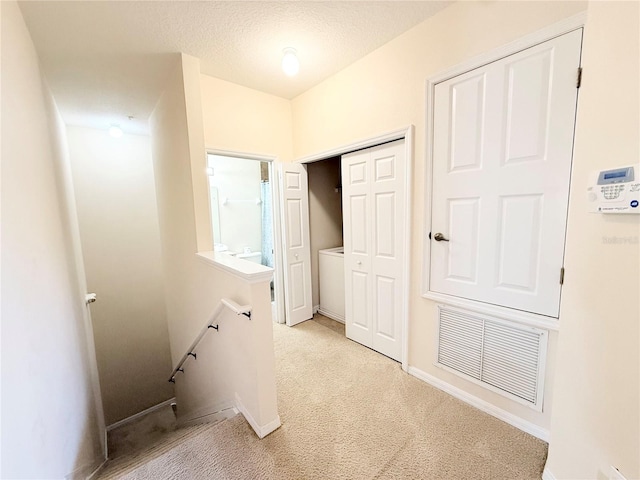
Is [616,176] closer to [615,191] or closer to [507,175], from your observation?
[615,191]

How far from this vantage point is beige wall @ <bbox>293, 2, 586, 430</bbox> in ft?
4.96

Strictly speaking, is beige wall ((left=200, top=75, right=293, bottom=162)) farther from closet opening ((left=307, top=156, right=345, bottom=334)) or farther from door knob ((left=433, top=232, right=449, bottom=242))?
door knob ((left=433, top=232, right=449, bottom=242))

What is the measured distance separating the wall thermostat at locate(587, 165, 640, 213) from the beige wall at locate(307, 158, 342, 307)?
2608 mm

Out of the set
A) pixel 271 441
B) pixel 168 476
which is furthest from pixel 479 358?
pixel 168 476

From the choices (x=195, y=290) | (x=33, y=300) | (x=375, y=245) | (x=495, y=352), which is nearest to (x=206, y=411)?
(x=195, y=290)

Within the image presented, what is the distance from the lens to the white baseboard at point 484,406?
5.16 ft

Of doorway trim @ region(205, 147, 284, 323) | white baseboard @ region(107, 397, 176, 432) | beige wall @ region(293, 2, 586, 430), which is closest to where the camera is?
beige wall @ region(293, 2, 586, 430)

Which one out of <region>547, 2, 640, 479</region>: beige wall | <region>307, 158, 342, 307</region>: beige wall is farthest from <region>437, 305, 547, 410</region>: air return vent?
<region>307, 158, 342, 307</region>: beige wall

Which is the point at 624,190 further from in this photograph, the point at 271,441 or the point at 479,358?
the point at 271,441

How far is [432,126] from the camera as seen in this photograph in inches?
73.7

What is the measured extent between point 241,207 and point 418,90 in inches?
140

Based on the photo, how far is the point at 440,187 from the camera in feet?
6.18

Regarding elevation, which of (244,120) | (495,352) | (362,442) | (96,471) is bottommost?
(96,471)

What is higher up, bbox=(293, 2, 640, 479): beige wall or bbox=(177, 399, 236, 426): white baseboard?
bbox=(293, 2, 640, 479): beige wall
